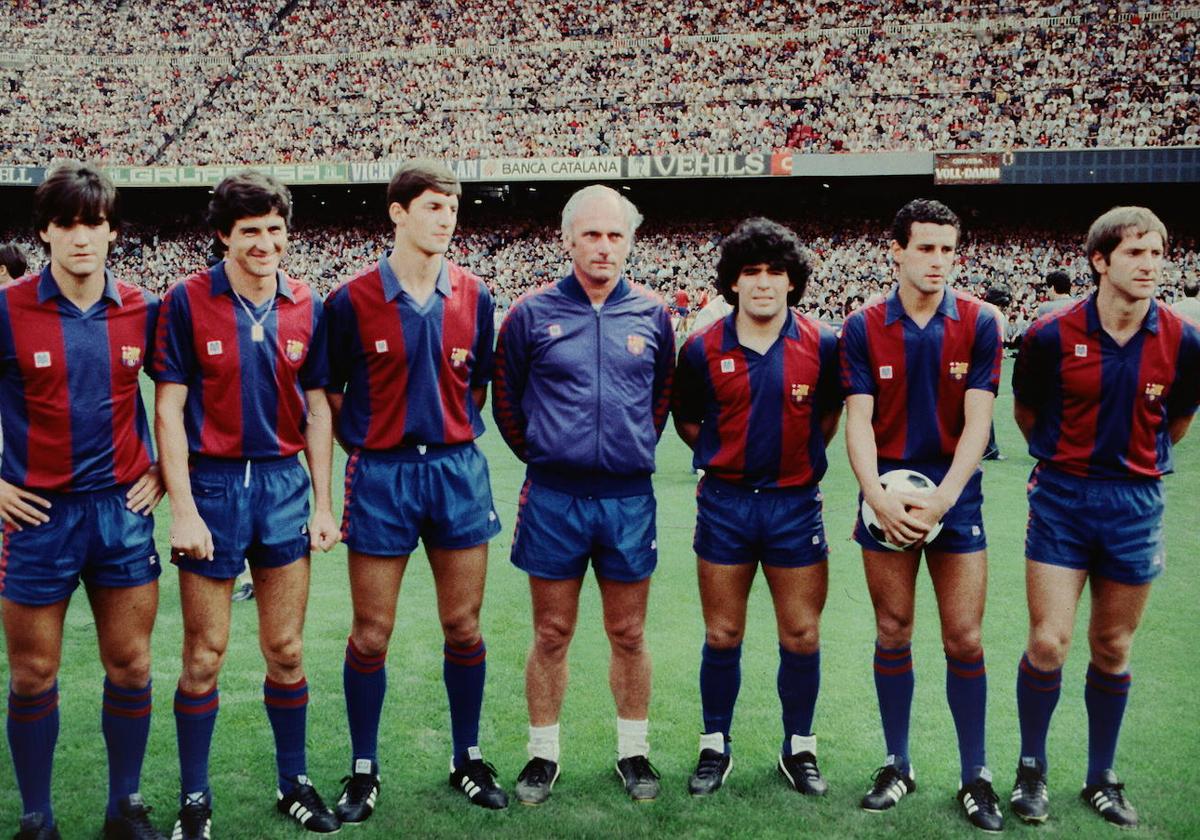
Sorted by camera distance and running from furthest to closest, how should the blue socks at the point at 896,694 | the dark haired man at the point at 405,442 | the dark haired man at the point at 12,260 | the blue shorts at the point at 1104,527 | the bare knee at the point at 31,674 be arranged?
the dark haired man at the point at 12,260 < the blue socks at the point at 896,694 < the dark haired man at the point at 405,442 < the blue shorts at the point at 1104,527 < the bare knee at the point at 31,674

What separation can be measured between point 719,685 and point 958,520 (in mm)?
1078

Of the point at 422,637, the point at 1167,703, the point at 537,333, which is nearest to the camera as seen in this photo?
the point at 537,333

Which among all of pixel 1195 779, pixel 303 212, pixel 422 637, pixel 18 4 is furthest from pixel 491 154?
pixel 1195 779

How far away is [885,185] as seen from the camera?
29672 millimetres

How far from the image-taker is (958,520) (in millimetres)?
3600

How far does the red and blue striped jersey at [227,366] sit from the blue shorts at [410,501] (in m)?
0.30

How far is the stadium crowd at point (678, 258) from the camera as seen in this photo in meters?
28.1

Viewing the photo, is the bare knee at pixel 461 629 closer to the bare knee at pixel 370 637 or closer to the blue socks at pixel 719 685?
the bare knee at pixel 370 637

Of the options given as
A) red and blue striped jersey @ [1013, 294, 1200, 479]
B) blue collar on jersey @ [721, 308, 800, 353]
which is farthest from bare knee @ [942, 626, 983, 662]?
blue collar on jersey @ [721, 308, 800, 353]

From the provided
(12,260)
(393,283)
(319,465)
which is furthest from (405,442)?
(12,260)

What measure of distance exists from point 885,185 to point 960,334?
27731 millimetres

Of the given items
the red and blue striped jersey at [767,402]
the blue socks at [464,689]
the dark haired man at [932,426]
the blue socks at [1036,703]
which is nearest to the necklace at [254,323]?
the blue socks at [464,689]

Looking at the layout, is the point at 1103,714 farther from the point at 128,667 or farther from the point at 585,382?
the point at 128,667

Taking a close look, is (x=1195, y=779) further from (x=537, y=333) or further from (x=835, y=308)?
(x=835, y=308)
